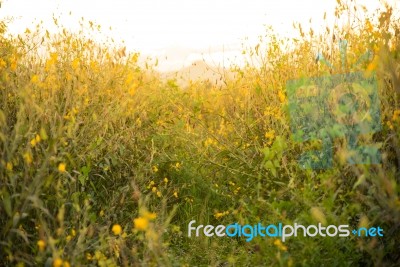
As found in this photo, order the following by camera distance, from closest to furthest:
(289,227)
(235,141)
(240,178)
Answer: (289,227)
(240,178)
(235,141)

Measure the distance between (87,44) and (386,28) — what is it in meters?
2.31

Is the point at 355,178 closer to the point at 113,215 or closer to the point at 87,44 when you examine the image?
the point at 113,215

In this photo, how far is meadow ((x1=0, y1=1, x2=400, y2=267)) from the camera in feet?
7.49

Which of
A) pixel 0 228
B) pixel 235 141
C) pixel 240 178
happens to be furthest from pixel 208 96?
pixel 0 228

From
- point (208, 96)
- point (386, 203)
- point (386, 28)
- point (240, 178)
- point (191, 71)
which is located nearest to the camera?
point (386, 203)

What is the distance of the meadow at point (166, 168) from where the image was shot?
7.49ft

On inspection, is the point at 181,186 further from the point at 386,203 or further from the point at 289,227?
the point at 386,203

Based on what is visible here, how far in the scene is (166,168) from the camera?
3771 millimetres

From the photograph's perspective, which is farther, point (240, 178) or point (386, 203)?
point (240, 178)

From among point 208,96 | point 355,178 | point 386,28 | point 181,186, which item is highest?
point 386,28

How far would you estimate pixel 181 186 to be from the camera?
12.3 feet

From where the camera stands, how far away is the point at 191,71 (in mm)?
5324

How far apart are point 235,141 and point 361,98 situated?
1345mm

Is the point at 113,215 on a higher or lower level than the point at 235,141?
lower
